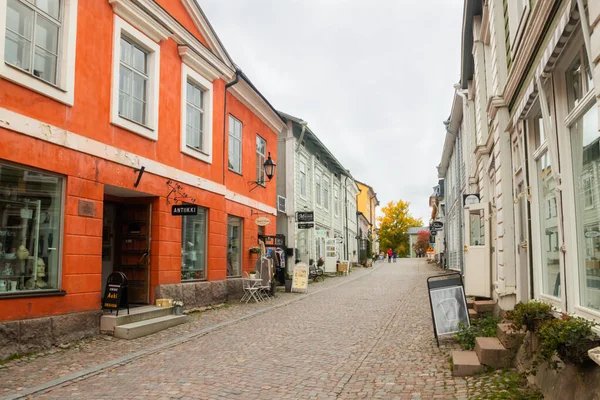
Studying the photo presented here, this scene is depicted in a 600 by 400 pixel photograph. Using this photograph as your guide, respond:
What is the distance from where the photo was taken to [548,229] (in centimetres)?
603

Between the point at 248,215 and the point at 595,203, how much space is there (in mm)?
12416

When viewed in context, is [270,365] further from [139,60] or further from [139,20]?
[139,20]

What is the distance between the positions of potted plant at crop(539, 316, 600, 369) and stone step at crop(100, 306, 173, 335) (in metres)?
6.99

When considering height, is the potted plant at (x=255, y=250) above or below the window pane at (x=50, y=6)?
below

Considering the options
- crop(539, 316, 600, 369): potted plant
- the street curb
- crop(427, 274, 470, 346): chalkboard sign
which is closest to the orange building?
the street curb

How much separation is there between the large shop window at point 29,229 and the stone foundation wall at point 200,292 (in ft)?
10.1

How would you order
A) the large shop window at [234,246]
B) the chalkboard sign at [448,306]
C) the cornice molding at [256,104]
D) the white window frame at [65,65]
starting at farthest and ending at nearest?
the cornice molding at [256,104] < the large shop window at [234,246] < the white window frame at [65,65] < the chalkboard sign at [448,306]

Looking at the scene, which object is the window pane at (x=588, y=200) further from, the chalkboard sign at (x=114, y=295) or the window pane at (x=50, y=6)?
the window pane at (x=50, y=6)

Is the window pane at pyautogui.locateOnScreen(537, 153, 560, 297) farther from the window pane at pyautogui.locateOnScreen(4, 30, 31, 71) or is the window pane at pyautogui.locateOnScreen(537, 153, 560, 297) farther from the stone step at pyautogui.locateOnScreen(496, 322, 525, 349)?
the window pane at pyautogui.locateOnScreen(4, 30, 31, 71)

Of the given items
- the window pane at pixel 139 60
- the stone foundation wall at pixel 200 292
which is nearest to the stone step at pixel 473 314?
the stone foundation wall at pixel 200 292

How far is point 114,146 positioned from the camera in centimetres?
938

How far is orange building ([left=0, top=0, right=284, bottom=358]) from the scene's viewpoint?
291 inches

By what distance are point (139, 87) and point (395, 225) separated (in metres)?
60.6

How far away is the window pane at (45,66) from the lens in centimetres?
788
